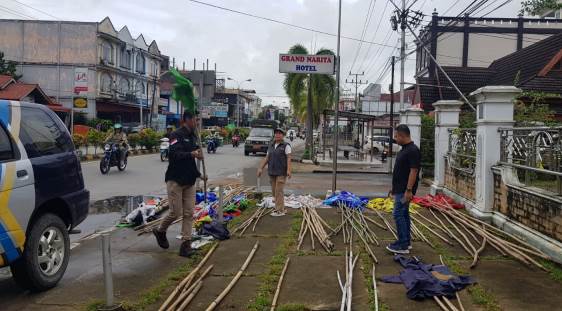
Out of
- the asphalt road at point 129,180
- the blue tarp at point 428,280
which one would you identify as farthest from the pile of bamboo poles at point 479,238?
the asphalt road at point 129,180

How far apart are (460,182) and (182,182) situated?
6.46 metres

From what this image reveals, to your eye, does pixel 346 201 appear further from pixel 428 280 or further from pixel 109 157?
pixel 109 157

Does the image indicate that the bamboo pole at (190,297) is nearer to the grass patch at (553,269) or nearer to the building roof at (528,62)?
the grass patch at (553,269)

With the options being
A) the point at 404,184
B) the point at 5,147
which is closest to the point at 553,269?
the point at 404,184

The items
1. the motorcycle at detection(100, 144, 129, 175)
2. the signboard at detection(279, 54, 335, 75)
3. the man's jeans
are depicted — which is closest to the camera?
the man's jeans

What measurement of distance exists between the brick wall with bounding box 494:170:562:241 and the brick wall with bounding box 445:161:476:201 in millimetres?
1299

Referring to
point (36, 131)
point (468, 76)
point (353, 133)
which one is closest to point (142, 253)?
point (36, 131)

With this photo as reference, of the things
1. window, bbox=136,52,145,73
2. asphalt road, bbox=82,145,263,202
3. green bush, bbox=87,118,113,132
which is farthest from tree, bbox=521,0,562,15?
window, bbox=136,52,145,73

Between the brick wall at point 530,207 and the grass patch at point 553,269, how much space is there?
0.34m

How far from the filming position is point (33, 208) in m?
4.88

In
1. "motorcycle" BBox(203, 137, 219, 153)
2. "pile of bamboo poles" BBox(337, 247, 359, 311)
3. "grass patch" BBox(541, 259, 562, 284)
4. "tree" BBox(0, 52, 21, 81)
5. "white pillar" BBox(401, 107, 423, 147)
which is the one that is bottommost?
"pile of bamboo poles" BBox(337, 247, 359, 311)

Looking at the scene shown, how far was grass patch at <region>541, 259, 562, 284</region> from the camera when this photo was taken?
559cm

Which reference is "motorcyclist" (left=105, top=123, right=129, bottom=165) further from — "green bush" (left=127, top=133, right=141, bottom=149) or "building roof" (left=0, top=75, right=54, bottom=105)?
"building roof" (left=0, top=75, right=54, bottom=105)

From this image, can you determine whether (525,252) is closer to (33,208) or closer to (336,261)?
(336,261)
